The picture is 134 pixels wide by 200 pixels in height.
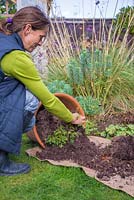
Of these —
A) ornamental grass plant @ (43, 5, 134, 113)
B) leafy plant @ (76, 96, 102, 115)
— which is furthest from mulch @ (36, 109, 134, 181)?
ornamental grass plant @ (43, 5, 134, 113)

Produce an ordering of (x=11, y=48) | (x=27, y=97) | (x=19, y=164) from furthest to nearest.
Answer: (x=19, y=164) < (x=27, y=97) < (x=11, y=48)

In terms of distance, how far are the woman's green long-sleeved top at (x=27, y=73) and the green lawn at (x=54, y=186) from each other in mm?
476

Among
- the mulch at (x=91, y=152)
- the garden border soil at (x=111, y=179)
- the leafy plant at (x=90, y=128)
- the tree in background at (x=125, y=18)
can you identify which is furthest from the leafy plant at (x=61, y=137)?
the tree in background at (x=125, y=18)

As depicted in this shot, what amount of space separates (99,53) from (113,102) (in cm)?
60

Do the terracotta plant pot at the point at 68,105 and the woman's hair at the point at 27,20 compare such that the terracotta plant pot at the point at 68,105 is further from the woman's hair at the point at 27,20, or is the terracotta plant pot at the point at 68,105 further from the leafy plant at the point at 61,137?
the woman's hair at the point at 27,20

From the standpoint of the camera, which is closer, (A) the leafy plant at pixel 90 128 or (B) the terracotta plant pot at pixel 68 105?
(B) the terracotta plant pot at pixel 68 105

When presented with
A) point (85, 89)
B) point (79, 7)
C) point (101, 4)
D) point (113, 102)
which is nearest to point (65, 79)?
point (85, 89)

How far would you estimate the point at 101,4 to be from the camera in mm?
5203

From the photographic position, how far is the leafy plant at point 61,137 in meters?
3.11

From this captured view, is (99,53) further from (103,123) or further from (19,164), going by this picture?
(19,164)

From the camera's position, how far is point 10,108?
252cm

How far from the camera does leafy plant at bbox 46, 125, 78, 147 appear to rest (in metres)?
3.11

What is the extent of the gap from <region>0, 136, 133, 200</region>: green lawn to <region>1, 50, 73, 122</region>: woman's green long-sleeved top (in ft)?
1.56

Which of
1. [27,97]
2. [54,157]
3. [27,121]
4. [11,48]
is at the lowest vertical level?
[54,157]
